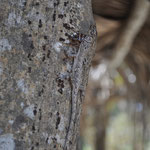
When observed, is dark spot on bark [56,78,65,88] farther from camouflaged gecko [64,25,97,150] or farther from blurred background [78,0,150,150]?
blurred background [78,0,150,150]

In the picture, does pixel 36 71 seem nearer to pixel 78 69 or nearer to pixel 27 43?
pixel 27 43

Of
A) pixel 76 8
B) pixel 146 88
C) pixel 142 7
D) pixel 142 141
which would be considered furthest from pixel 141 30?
pixel 76 8

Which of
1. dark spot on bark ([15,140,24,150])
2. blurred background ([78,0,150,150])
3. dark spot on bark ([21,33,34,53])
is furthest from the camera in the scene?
blurred background ([78,0,150,150])

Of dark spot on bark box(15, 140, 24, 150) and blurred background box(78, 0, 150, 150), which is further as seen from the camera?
blurred background box(78, 0, 150, 150)

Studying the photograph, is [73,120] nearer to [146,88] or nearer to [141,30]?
[141,30]

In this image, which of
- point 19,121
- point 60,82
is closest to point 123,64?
point 60,82

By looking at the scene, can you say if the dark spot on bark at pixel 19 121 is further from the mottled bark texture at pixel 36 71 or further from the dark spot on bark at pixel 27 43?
the dark spot on bark at pixel 27 43

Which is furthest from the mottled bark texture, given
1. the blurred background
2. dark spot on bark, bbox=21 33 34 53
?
the blurred background
